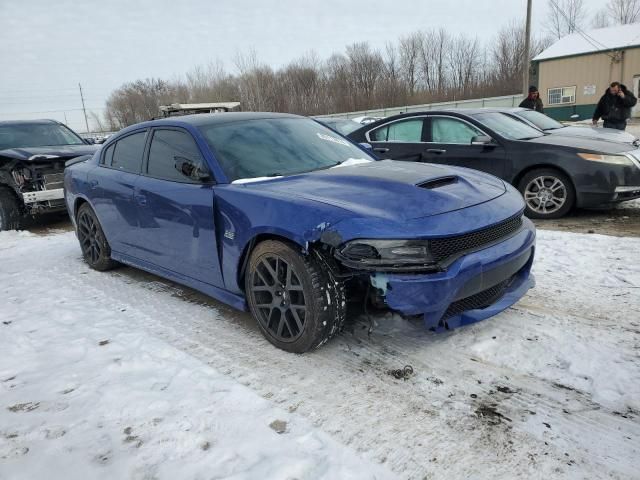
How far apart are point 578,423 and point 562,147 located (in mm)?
4543

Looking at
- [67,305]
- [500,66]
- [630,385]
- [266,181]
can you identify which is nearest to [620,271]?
[630,385]

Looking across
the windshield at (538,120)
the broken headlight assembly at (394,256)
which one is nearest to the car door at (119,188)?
the broken headlight assembly at (394,256)

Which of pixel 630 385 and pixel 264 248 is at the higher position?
pixel 264 248

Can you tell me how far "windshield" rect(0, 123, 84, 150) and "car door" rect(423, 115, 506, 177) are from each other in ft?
20.4

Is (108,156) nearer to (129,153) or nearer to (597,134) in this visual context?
(129,153)

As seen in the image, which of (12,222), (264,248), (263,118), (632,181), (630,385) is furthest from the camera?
(12,222)

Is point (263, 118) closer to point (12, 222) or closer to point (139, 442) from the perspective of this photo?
point (139, 442)

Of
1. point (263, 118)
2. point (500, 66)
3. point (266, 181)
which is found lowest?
point (266, 181)

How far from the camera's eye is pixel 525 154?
6.09 m

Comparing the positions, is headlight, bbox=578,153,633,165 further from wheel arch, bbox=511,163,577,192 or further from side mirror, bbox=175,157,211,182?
side mirror, bbox=175,157,211,182

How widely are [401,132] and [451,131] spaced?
74cm

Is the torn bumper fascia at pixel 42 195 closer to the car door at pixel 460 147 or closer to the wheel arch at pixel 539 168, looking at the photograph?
the car door at pixel 460 147

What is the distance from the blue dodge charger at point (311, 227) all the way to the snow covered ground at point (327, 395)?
0.29m

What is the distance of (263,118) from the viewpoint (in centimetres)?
405
